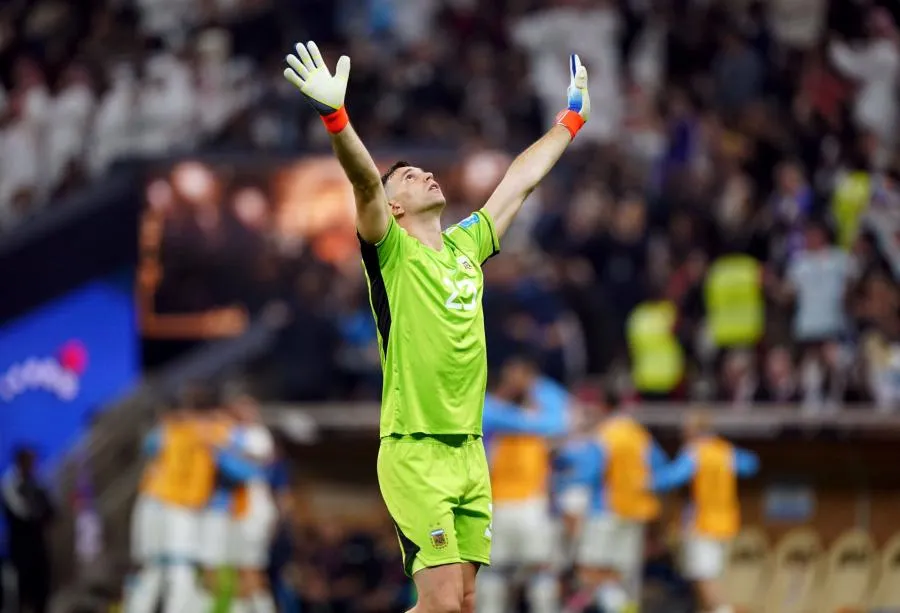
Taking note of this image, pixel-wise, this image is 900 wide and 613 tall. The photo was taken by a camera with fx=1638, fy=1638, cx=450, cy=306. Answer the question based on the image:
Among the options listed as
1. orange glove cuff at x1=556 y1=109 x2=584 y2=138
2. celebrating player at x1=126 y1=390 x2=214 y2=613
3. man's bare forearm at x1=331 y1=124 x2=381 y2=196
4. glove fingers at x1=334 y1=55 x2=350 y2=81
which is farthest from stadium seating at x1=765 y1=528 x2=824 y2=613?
glove fingers at x1=334 y1=55 x2=350 y2=81

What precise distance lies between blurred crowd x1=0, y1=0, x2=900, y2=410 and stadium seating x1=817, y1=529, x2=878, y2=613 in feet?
4.98

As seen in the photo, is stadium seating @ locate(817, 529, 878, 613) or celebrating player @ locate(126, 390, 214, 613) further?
stadium seating @ locate(817, 529, 878, 613)

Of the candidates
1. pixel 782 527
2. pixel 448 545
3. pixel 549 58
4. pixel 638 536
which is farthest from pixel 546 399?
pixel 448 545

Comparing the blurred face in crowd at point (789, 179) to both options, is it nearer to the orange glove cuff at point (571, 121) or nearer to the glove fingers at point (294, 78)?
the orange glove cuff at point (571, 121)

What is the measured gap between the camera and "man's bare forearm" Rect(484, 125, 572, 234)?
727 centimetres

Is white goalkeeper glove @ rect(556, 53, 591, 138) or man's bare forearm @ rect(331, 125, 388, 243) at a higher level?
white goalkeeper glove @ rect(556, 53, 591, 138)

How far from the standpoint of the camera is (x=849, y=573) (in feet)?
50.3

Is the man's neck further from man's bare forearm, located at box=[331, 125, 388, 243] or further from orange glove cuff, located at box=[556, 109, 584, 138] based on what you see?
orange glove cuff, located at box=[556, 109, 584, 138]

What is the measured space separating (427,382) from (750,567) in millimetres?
9836

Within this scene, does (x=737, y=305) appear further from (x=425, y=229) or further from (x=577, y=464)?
(x=425, y=229)

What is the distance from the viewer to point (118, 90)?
64.2 feet

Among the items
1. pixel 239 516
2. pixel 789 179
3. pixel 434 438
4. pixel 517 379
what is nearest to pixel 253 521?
pixel 239 516

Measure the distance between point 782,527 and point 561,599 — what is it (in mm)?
2291

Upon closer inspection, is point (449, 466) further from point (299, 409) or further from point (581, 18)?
point (581, 18)
